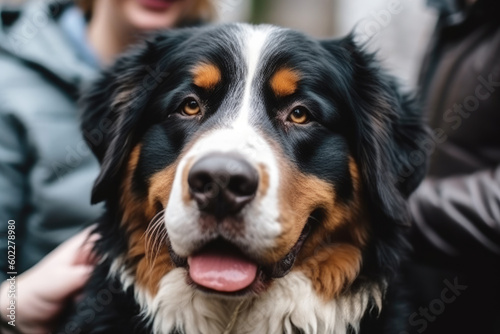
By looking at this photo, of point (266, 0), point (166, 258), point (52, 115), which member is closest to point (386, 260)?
point (166, 258)

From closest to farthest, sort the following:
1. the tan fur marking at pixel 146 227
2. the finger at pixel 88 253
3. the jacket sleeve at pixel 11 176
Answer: the tan fur marking at pixel 146 227 → the finger at pixel 88 253 → the jacket sleeve at pixel 11 176

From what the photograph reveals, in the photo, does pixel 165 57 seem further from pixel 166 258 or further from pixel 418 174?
pixel 418 174

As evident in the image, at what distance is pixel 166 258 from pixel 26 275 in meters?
0.78

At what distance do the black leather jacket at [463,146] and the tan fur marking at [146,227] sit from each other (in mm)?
1115

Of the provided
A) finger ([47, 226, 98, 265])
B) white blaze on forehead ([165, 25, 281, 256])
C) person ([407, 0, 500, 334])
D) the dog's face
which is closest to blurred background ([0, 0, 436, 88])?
person ([407, 0, 500, 334])

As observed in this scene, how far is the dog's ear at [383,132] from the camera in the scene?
7.45 ft

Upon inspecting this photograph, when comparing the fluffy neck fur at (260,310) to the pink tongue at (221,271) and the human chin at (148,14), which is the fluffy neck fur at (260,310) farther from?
the human chin at (148,14)

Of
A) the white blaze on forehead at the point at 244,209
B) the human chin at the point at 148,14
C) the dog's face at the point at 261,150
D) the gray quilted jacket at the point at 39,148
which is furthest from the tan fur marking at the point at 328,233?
the human chin at the point at 148,14

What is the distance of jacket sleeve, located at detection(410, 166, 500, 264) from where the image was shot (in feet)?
7.43

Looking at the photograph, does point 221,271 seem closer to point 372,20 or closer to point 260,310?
point 260,310

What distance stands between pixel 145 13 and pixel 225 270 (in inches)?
78.2

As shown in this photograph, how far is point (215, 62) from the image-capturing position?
2266 millimetres

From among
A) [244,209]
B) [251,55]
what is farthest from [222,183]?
[251,55]

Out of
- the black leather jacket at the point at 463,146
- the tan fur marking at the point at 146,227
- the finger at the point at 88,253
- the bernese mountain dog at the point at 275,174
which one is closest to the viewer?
the bernese mountain dog at the point at 275,174
